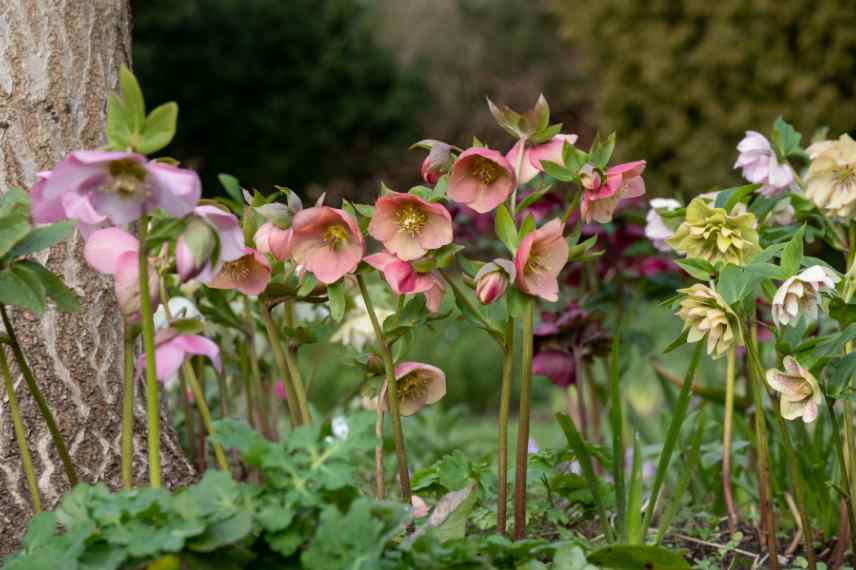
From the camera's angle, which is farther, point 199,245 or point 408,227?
point 408,227

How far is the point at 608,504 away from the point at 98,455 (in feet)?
2.13

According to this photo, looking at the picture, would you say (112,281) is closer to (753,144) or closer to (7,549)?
(7,549)

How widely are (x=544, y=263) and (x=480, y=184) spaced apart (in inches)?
4.1

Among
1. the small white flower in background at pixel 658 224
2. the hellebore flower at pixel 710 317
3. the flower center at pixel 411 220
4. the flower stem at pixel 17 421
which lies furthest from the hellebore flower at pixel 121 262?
the small white flower in background at pixel 658 224

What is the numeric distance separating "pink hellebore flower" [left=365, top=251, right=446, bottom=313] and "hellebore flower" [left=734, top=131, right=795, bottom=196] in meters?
0.54

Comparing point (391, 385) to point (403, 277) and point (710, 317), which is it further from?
point (710, 317)

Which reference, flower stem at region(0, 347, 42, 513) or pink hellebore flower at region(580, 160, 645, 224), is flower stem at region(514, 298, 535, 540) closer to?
pink hellebore flower at region(580, 160, 645, 224)

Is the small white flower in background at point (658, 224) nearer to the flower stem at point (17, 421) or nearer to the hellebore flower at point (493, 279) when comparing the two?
the hellebore flower at point (493, 279)

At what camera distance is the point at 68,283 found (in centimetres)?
136

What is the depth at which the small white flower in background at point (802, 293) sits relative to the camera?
1.09 m

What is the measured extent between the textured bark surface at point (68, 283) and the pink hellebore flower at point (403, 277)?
44 centimetres

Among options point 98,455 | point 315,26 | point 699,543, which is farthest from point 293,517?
point 315,26

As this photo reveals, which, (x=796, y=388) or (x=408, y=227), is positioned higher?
(x=408, y=227)

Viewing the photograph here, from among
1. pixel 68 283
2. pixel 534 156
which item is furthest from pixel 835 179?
pixel 68 283
